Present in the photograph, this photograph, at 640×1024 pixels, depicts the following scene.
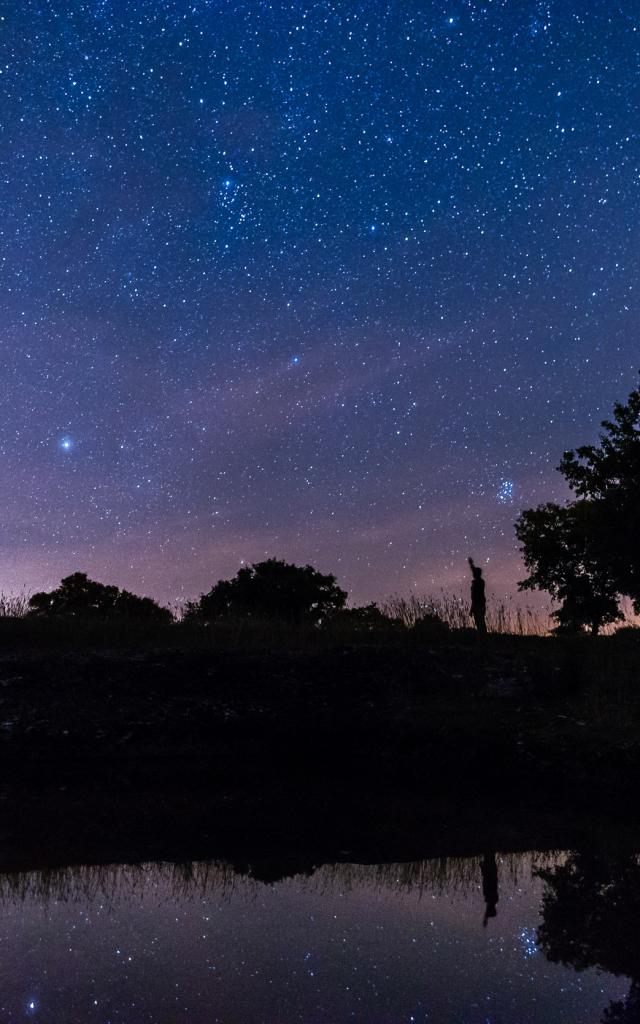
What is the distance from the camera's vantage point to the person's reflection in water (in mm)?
7434

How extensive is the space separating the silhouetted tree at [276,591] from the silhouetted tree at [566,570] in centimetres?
1448

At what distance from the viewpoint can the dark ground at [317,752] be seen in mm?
10023

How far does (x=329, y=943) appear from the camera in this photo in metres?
6.59

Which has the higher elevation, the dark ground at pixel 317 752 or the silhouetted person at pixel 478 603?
the silhouetted person at pixel 478 603

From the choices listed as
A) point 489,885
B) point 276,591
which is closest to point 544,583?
point 276,591

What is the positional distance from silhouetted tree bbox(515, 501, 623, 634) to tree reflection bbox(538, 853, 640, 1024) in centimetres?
3419

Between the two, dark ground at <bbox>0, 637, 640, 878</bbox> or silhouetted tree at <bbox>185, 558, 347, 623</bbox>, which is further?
silhouetted tree at <bbox>185, 558, 347, 623</bbox>

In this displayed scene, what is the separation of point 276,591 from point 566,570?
63.5 feet

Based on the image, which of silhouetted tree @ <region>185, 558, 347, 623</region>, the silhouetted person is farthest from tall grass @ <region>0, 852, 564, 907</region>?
silhouetted tree @ <region>185, 558, 347, 623</region>

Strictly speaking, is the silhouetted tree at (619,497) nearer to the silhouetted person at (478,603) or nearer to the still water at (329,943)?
the silhouetted person at (478,603)

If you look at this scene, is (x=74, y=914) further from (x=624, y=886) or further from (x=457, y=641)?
(x=457, y=641)

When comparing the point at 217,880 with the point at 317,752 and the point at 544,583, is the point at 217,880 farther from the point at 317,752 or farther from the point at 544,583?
the point at 544,583

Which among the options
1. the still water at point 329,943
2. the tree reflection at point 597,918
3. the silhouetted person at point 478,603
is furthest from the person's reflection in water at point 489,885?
the silhouetted person at point 478,603

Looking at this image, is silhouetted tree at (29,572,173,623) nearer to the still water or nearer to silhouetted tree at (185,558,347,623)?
silhouetted tree at (185,558,347,623)
